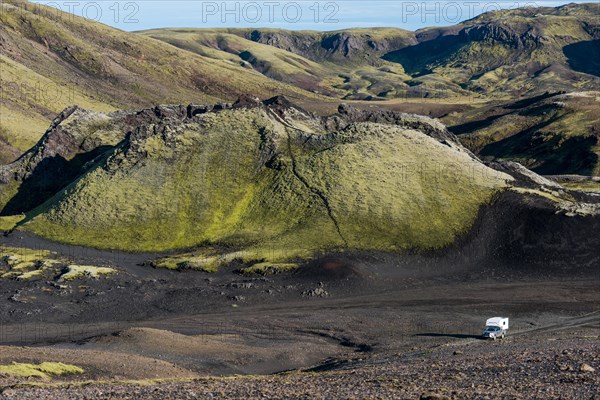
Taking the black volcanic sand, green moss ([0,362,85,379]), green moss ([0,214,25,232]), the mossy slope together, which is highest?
the mossy slope

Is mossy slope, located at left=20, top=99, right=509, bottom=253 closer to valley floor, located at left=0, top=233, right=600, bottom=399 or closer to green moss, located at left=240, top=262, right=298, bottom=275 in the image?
green moss, located at left=240, top=262, right=298, bottom=275

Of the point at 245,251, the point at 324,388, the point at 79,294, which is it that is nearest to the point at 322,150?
the point at 245,251

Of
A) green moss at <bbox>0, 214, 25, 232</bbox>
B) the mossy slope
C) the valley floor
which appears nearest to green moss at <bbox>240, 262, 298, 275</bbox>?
the valley floor

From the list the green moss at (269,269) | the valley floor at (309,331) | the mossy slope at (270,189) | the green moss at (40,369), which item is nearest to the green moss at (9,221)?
the mossy slope at (270,189)

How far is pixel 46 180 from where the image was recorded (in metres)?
160

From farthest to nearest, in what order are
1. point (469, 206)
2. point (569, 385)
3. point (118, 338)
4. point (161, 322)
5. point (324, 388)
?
1. point (469, 206)
2. point (161, 322)
3. point (118, 338)
4. point (324, 388)
5. point (569, 385)

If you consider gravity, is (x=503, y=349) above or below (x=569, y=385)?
below

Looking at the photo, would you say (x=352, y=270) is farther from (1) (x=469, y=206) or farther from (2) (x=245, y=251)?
(1) (x=469, y=206)

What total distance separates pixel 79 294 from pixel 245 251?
30336 mm

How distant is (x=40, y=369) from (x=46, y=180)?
11475cm

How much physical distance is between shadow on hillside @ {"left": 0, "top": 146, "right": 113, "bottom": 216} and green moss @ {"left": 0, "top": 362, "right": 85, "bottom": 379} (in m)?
105

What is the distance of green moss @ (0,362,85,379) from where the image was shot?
51.3m

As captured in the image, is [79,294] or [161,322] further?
[79,294]

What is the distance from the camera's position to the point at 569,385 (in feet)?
133
